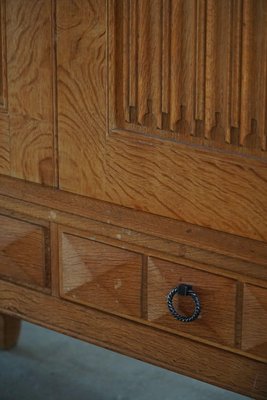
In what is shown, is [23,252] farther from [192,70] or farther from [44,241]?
[192,70]

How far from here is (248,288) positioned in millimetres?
1209

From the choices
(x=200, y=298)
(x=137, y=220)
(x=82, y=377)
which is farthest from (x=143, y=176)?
(x=82, y=377)

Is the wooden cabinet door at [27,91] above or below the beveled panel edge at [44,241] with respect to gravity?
above

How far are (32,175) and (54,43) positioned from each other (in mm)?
179

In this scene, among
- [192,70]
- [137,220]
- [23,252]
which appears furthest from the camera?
[23,252]

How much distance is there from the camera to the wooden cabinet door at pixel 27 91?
4.27 ft

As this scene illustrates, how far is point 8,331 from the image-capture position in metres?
1.78

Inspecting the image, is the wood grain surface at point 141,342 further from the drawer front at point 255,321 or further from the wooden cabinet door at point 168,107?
the wooden cabinet door at point 168,107

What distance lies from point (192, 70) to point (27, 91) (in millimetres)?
250

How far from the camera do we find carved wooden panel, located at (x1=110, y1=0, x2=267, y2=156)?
1.13 m

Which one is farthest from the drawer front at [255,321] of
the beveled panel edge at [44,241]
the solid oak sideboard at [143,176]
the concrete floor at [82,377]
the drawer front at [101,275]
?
the concrete floor at [82,377]

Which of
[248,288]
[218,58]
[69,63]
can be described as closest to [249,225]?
[248,288]

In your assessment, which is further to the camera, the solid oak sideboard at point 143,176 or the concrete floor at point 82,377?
the concrete floor at point 82,377

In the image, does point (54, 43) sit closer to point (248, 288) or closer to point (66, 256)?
point (66, 256)
